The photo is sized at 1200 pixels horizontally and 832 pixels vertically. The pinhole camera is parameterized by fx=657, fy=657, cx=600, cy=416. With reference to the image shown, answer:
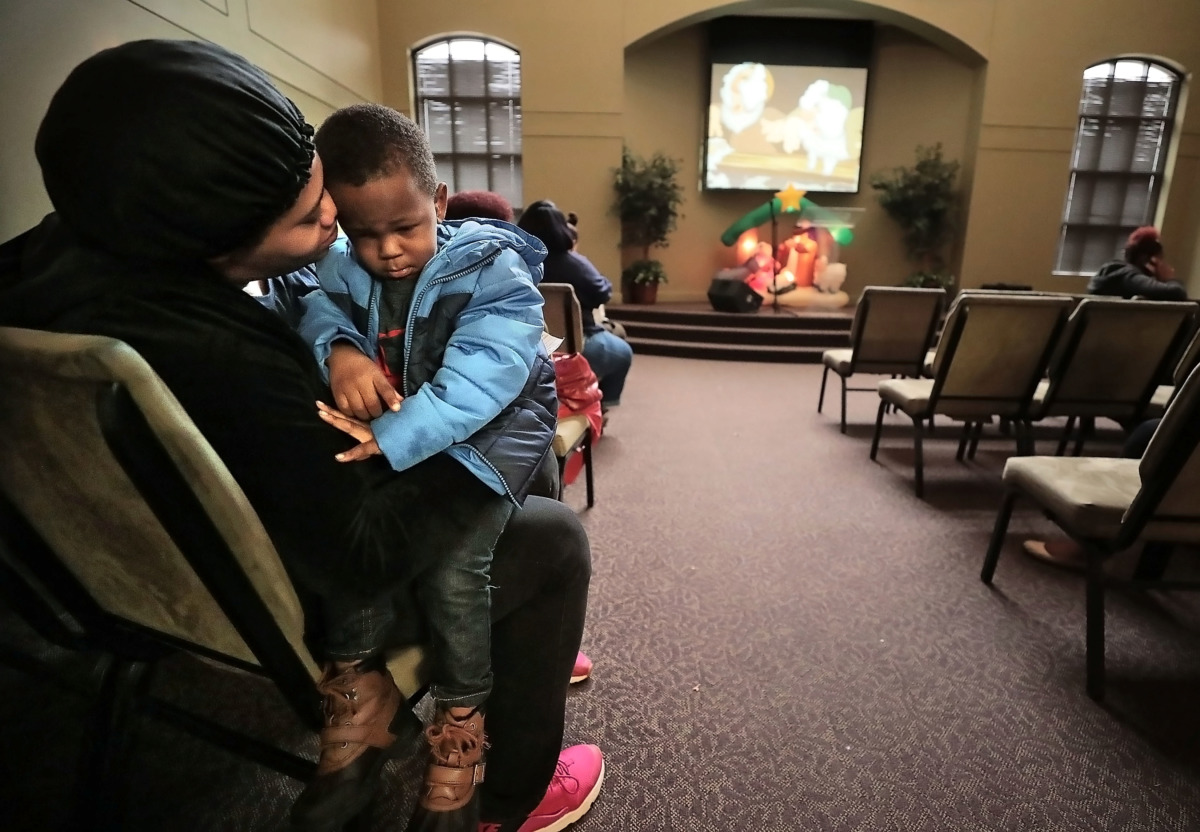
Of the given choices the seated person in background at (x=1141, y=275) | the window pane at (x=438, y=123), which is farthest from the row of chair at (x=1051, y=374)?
the window pane at (x=438, y=123)

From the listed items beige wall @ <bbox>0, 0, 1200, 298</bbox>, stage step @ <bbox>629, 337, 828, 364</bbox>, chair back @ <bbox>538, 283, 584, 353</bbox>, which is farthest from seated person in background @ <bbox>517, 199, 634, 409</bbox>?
beige wall @ <bbox>0, 0, 1200, 298</bbox>

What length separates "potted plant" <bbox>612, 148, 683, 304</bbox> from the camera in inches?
309

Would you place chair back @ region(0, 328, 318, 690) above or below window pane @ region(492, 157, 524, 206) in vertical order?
below

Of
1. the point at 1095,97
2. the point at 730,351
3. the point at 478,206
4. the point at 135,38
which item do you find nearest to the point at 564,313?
the point at 478,206

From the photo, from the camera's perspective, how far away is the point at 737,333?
22.8 ft

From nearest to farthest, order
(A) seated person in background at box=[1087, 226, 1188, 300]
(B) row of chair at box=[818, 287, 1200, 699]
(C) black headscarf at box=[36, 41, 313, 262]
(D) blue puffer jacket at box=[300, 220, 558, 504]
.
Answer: (C) black headscarf at box=[36, 41, 313, 262], (D) blue puffer jacket at box=[300, 220, 558, 504], (B) row of chair at box=[818, 287, 1200, 699], (A) seated person in background at box=[1087, 226, 1188, 300]

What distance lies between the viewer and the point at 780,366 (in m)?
6.32

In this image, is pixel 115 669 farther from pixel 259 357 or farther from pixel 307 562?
pixel 259 357

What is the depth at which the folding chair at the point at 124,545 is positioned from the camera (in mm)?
644

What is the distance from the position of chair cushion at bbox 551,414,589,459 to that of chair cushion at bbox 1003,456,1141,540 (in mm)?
1370

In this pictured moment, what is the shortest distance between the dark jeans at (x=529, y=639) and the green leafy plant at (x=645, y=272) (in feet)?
23.8

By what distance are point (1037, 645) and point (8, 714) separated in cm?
263

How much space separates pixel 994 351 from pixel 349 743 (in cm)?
289

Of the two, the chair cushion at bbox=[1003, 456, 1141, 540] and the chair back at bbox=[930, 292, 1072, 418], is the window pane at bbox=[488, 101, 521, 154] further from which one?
the chair cushion at bbox=[1003, 456, 1141, 540]
